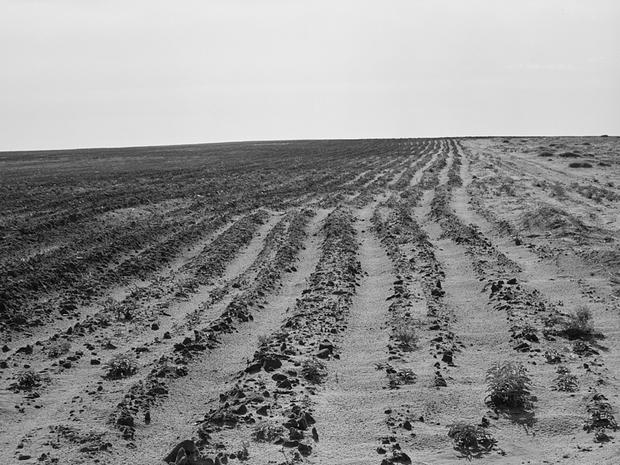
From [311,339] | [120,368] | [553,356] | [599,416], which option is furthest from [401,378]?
[120,368]

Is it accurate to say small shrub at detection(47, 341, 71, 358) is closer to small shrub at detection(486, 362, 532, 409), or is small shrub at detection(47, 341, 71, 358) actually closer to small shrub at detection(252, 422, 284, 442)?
small shrub at detection(252, 422, 284, 442)

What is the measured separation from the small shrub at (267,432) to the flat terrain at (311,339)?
0.11 ft

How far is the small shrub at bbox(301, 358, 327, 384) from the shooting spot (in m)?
7.84

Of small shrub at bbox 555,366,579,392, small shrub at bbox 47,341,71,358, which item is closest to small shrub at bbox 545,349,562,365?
small shrub at bbox 555,366,579,392

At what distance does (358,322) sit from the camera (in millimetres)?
10188

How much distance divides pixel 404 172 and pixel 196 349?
3176 cm

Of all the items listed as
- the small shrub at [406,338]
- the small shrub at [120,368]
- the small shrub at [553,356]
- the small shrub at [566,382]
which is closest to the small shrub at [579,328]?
the small shrub at [553,356]

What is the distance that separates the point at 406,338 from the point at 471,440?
295 cm

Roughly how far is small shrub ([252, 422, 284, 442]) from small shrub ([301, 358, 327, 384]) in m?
1.40

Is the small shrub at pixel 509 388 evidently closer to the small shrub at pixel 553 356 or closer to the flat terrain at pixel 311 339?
the flat terrain at pixel 311 339

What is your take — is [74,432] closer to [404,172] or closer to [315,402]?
[315,402]

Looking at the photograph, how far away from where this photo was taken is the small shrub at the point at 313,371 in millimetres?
7840

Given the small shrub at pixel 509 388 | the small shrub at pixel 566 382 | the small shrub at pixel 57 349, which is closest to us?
the small shrub at pixel 509 388

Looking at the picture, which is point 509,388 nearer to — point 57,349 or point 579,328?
point 579,328
